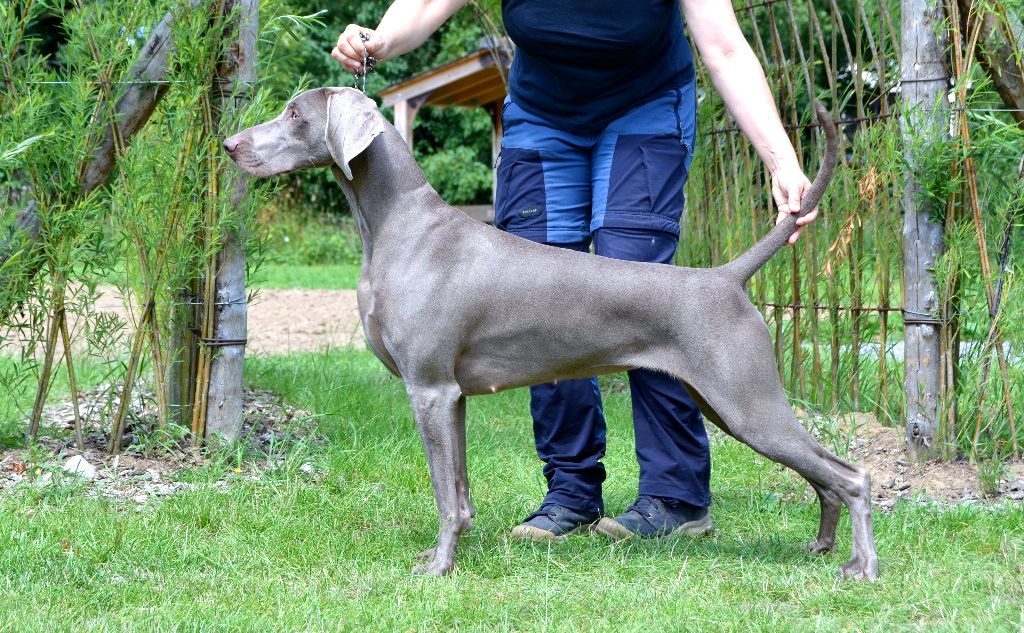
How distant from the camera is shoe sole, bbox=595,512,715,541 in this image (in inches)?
138

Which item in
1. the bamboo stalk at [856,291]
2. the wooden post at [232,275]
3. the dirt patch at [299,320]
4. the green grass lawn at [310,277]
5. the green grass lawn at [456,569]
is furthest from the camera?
the green grass lawn at [310,277]

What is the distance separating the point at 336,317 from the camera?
9.70 m

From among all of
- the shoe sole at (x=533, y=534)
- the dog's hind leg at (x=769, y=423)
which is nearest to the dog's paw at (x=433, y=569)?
the shoe sole at (x=533, y=534)

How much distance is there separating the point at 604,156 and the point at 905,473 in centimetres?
181

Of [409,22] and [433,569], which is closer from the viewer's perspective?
[433,569]

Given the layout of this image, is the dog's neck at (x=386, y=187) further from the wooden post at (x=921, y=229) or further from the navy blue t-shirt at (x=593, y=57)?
the wooden post at (x=921, y=229)

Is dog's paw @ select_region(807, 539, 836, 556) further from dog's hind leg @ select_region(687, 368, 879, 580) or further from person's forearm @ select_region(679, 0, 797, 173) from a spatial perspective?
person's forearm @ select_region(679, 0, 797, 173)

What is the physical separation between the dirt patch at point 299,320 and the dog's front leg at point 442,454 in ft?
11.5

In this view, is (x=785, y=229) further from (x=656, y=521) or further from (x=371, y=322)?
(x=371, y=322)

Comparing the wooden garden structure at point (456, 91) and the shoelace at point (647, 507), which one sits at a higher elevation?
the wooden garden structure at point (456, 91)

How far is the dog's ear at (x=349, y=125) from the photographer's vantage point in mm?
3109

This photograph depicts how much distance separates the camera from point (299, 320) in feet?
31.1

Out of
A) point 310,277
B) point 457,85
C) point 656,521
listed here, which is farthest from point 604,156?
point 457,85

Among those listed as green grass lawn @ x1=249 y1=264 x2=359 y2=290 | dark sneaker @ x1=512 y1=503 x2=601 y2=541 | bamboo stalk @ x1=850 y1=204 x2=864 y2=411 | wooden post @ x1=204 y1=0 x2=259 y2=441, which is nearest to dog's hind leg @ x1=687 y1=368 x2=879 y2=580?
dark sneaker @ x1=512 y1=503 x2=601 y2=541
